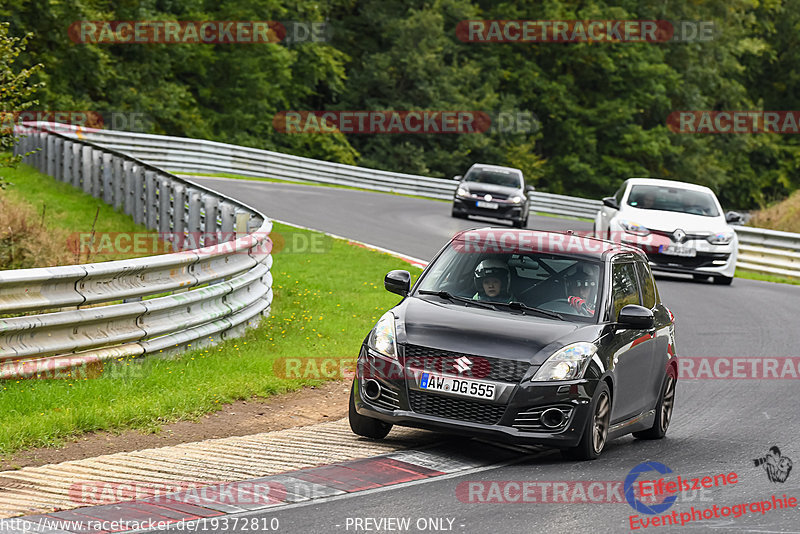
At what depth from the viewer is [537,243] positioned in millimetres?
9648

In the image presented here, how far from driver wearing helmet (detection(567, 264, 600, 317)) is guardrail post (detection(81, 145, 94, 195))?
645 inches

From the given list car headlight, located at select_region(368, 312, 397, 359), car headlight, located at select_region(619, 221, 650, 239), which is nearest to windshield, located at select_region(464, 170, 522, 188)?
car headlight, located at select_region(619, 221, 650, 239)

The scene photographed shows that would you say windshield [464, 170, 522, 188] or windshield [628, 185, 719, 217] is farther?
windshield [464, 170, 522, 188]

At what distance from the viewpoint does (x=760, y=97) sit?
78.1m

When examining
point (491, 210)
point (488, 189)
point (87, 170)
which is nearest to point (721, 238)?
point (491, 210)

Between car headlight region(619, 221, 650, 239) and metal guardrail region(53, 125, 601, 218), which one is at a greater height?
car headlight region(619, 221, 650, 239)

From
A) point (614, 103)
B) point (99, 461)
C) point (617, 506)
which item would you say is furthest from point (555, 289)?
point (614, 103)

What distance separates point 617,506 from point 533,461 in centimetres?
136

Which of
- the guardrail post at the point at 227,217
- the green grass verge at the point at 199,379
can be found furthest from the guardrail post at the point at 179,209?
the green grass verge at the point at 199,379

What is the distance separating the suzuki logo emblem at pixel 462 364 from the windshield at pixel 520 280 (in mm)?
944

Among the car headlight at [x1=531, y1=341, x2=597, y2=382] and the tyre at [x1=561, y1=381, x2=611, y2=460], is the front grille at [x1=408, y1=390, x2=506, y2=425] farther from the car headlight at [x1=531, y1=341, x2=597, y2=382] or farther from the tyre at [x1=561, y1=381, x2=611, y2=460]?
the tyre at [x1=561, y1=381, x2=611, y2=460]

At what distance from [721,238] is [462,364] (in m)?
14.5

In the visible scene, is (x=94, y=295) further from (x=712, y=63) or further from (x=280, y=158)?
(x=712, y=63)

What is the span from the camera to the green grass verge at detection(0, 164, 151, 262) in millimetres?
20891
